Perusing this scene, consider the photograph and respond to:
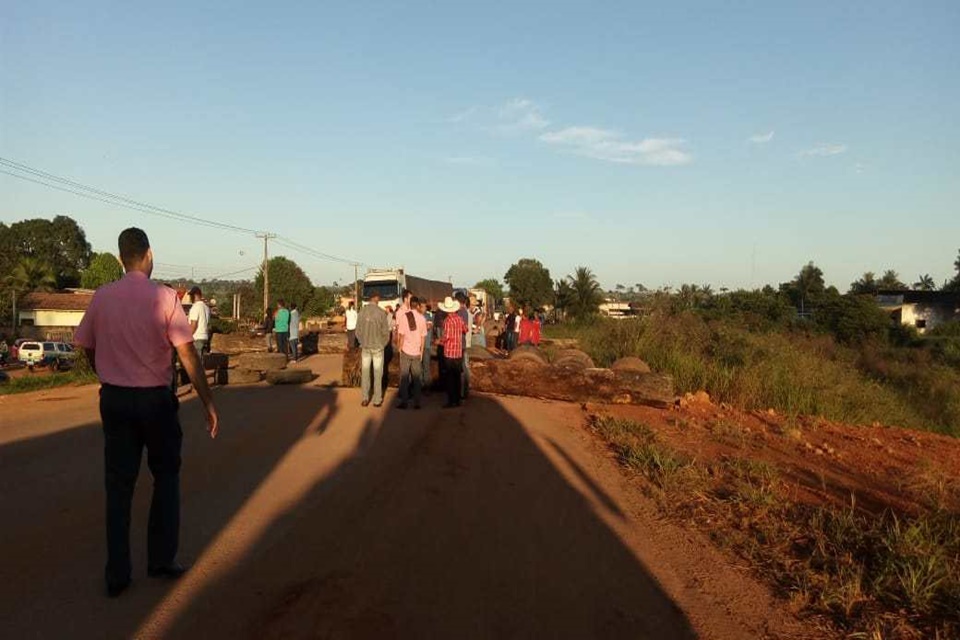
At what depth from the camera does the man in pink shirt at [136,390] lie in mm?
3785

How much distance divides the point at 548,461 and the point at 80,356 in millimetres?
12643

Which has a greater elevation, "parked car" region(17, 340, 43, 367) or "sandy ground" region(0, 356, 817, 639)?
"sandy ground" region(0, 356, 817, 639)

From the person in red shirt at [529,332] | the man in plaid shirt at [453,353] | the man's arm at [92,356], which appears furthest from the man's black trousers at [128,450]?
the person in red shirt at [529,332]

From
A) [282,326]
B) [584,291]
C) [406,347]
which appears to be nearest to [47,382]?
[282,326]

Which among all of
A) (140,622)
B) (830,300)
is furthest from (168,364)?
(830,300)

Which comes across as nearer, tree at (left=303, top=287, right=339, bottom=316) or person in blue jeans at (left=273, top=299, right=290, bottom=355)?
person in blue jeans at (left=273, top=299, right=290, bottom=355)

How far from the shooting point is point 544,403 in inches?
468

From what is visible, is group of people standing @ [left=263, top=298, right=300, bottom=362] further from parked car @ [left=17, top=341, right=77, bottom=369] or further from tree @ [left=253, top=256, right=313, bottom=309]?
tree @ [left=253, top=256, right=313, bottom=309]

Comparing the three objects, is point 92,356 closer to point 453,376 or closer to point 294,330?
point 453,376

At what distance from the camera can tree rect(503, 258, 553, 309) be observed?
86.7 metres

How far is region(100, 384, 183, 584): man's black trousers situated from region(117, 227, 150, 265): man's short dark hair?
2.46ft

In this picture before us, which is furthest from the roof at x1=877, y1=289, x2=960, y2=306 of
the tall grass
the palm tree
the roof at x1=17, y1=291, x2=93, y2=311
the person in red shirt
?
the roof at x1=17, y1=291, x2=93, y2=311

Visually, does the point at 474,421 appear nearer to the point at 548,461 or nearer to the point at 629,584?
the point at 548,461

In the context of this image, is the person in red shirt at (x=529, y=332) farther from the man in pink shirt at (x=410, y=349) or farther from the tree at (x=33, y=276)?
the tree at (x=33, y=276)
